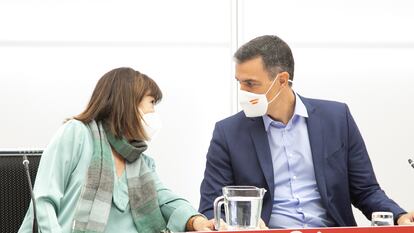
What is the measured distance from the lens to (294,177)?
2457mm

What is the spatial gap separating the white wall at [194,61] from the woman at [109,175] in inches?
35.8

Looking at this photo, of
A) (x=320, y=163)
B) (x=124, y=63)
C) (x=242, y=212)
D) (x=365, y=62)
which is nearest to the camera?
(x=242, y=212)

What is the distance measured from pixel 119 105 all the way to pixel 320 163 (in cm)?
76

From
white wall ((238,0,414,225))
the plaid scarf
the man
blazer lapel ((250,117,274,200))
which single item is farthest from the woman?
white wall ((238,0,414,225))

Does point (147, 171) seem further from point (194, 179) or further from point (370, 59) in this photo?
point (370, 59)

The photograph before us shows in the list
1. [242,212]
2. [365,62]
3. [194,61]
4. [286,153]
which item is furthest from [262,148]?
[365,62]

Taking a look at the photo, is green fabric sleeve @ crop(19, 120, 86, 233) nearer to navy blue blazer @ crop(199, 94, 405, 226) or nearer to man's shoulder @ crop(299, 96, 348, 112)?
navy blue blazer @ crop(199, 94, 405, 226)

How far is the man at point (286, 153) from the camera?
2.41 metres

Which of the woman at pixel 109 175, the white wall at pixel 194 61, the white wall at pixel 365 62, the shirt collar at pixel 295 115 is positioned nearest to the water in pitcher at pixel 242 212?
the woman at pixel 109 175

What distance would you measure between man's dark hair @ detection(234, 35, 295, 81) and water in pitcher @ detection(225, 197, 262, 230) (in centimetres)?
85

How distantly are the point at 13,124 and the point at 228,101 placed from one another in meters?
1.10

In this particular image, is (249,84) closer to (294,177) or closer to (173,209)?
(294,177)

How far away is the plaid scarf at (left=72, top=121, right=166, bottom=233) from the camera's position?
→ 2.28 m

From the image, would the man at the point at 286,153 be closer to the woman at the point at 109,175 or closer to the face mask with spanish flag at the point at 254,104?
the face mask with spanish flag at the point at 254,104
